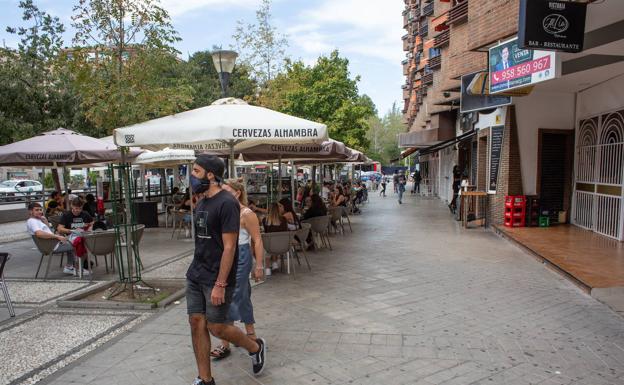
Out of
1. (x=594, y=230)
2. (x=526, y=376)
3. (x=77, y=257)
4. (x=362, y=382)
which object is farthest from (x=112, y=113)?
(x=594, y=230)

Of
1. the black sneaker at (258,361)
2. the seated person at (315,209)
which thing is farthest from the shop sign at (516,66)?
the black sneaker at (258,361)

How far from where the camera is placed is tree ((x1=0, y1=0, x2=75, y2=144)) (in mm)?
15641

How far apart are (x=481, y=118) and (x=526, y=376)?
12391 mm

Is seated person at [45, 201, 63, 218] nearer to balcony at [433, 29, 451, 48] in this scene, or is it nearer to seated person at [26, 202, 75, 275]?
seated person at [26, 202, 75, 275]

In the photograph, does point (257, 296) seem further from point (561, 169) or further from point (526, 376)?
point (561, 169)

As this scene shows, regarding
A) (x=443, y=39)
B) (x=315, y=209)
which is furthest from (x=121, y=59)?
(x=443, y=39)

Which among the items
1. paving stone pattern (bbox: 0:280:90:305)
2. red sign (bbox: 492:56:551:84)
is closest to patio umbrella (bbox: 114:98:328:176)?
paving stone pattern (bbox: 0:280:90:305)

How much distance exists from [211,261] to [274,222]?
3867mm

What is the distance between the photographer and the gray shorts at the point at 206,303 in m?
3.42

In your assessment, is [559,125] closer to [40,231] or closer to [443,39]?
[443,39]

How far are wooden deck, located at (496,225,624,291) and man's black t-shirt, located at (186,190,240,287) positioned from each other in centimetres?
529

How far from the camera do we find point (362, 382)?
145 inches

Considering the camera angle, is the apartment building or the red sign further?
the apartment building

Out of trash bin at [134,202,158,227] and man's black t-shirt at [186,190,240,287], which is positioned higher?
man's black t-shirt at [186,190,240,287]
